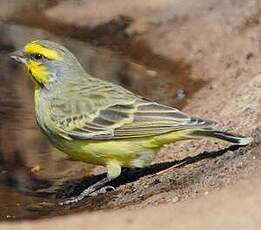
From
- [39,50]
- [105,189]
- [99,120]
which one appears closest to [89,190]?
[105,189]

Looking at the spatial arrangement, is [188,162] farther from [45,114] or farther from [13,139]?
[13,139]

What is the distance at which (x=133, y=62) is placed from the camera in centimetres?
1523

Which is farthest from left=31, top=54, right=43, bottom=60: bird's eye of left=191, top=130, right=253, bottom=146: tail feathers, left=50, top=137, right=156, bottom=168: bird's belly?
left=191, top=130, right=253, bottom=146: tail feathers

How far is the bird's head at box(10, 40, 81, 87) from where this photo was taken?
11.4 meters

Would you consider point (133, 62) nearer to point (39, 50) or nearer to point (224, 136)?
point (39, 50)

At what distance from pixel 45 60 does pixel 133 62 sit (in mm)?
3933

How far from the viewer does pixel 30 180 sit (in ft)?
37.8

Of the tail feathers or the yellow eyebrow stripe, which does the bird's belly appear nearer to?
the tail feathers

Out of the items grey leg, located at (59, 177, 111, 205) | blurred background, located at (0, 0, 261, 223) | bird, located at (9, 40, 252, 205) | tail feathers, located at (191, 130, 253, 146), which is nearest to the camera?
tail feathers, located at (191, 130, 253, 146)

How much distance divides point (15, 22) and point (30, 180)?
218 inches

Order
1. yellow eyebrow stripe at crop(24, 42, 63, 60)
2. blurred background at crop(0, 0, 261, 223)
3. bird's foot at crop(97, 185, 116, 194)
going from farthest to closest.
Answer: blurred background at crop(0, 0, 261, 223) < yellow eyebrow stripe at crop(24, 42, 63, 60) < bird's foot at crop(97, 185, 116, 194)

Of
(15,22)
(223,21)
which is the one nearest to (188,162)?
(223,21)

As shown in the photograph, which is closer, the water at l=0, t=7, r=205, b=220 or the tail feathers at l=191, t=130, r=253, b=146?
the tail feathers at l=191, t=130, r=253, b=146

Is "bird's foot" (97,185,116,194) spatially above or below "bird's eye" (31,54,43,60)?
below
